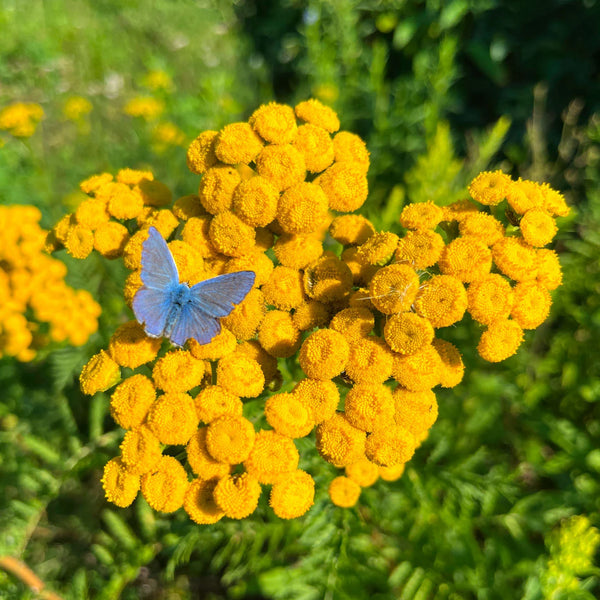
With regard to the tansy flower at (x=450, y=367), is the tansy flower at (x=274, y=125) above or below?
above

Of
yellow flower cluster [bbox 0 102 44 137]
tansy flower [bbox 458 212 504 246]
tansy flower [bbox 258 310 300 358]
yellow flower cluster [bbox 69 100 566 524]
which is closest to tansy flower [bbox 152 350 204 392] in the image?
yellow flower cluster [bbox 69 100 566 524]

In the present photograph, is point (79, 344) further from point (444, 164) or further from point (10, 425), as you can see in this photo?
point (444, 164)

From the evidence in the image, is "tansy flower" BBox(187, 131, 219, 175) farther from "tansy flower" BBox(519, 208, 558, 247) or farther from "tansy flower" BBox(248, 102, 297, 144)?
"tansy flower" BBox(519, 208, 558, 247)

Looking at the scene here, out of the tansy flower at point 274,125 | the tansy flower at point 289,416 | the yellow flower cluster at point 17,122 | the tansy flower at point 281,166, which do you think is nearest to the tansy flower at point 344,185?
the tansy flower at point 281,166

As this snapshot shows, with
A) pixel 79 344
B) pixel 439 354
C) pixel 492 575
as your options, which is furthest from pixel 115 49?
pixel 492 575

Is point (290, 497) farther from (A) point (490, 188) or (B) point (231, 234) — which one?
(A) point (490, 188)

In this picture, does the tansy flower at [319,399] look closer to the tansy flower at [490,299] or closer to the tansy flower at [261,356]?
the tansy flower at [261,356]

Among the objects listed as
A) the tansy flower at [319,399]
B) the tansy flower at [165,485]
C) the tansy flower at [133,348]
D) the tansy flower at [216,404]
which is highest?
the tansy flower at [319,399]
